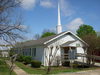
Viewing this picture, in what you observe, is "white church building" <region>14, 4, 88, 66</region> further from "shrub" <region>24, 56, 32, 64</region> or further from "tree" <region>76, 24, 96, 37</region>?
"tree" <region>76, 24, 96, 37</region>

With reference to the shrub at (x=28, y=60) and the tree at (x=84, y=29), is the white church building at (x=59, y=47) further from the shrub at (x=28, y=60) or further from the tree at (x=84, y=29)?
the tree at (x=84, y=29)

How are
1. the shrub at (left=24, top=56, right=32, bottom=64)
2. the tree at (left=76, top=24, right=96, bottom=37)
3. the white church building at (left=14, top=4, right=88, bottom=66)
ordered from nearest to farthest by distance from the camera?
the white church building at (left=14, top=4, right=88, bottom=66) < the shrub at (left=24, top=56, right=32, bottom=64) < the tree at (left=76, top=24, right=96, bottom=37)

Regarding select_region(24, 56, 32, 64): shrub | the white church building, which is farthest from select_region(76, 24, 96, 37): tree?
select_region(24, 56, 32, 64): shrub

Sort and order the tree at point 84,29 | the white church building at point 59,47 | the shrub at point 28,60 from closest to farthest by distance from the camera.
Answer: the white church building at point 59,47
the shrub at point 28,60
the tree at point 84,29

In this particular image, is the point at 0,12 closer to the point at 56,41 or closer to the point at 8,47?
the point at 8,47

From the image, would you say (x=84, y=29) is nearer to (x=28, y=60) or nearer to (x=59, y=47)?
(x=59, y=47)

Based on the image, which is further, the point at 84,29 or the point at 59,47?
the point at 84,29

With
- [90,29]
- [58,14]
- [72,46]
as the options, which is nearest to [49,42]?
[72,46]

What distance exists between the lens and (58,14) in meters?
35.0

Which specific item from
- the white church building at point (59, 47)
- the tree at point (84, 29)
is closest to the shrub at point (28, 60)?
the white church building at point (59, 47)

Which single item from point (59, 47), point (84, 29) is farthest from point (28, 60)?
point (84, 29)

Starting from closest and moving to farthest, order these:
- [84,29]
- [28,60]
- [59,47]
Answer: [59,47]
[28,60]
[84,29]

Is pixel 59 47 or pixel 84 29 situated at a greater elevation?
pixel 84 29

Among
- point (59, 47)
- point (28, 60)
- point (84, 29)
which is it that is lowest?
point (28, 60)
